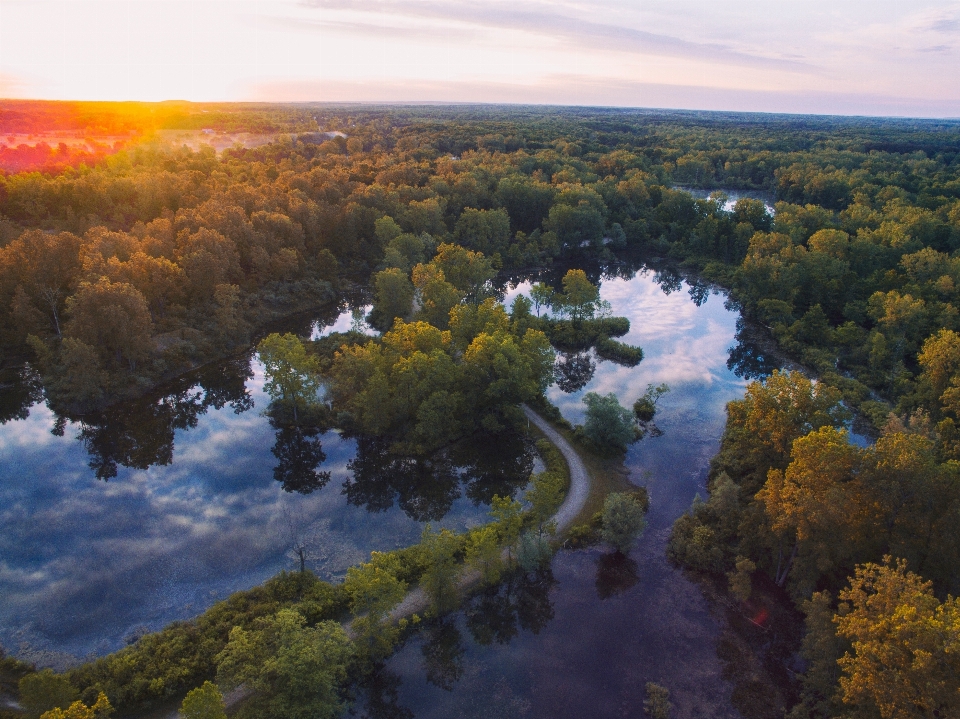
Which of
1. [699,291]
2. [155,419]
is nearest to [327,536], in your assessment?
[155,419]

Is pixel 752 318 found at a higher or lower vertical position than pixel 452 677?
higher

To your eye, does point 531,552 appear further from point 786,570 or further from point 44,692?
point 44,692

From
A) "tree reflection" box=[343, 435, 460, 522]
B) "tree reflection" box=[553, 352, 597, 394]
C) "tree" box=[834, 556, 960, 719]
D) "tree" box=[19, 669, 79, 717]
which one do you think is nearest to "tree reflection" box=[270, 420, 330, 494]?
"tree reflection" box=[343, 435, 460, 522]

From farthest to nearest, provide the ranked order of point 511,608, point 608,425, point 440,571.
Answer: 1. point 608,425
2. point 511,608
3. point 440,571

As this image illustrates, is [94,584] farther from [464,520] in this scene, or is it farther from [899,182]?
[899,182]

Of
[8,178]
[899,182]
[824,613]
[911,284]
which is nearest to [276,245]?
[8,178]

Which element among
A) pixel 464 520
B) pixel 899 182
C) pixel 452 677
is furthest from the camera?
pixel 899 182

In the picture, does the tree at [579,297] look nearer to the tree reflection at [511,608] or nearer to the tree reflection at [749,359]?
the tree reflection at [749,359]

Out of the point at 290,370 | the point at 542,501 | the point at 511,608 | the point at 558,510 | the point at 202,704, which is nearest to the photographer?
the point at 202,704
